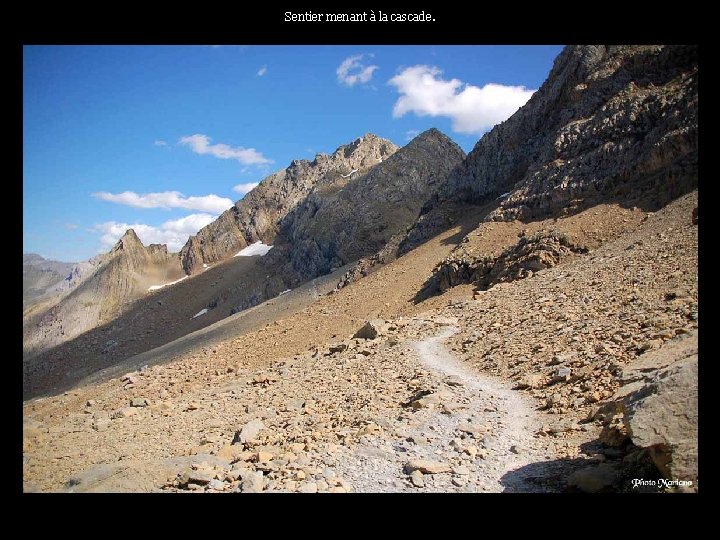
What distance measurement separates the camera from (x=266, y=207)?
8862 cm

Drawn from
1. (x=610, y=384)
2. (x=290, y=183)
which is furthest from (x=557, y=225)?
(x=290, y=183)

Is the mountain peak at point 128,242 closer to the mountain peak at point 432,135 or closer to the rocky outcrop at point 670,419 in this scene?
the mountain peak at point 432,135

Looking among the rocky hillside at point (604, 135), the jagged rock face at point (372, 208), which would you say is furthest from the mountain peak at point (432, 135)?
the rocky hillside at point (604, 135)

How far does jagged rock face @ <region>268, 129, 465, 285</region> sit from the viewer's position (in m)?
54.9

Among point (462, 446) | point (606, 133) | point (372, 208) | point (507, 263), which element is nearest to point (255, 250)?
point (372, 208)

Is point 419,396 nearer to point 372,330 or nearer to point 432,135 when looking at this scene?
point 372,330

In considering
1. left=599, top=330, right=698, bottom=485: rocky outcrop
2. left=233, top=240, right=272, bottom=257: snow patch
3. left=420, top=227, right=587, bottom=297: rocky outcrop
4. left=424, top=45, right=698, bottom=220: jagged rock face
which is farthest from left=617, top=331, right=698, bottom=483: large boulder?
left=233, top=240, right=272, bottom=257: snow patch

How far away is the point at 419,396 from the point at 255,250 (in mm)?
75613

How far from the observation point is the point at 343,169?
251 feet

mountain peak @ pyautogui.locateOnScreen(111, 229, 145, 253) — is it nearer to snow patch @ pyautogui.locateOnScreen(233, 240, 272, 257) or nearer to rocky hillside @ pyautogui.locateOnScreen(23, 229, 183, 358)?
rocky hillside @ pyautogui.locateOnScreen(23, 229, 183, 358)

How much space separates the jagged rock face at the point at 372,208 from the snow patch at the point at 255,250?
16.6 m

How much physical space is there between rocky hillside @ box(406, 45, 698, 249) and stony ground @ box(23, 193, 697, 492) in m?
2.25

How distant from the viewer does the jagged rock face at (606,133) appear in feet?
71.6
